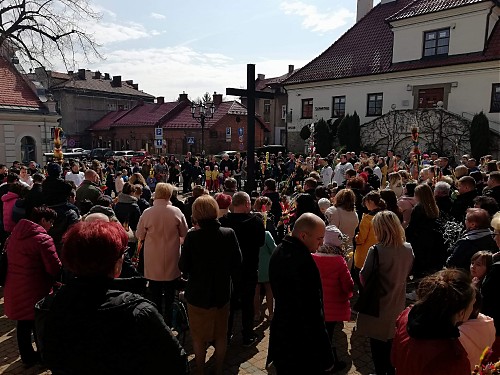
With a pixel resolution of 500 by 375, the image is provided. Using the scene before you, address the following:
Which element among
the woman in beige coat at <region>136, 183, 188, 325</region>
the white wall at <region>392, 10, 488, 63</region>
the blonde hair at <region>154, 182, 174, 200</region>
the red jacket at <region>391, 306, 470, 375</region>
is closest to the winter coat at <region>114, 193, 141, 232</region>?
the woman in beige coat at <region>136, 183, 188, 325</region>

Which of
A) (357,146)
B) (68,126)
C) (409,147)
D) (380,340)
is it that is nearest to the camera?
(380,340)

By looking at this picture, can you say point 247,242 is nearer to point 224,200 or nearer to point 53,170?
point 224,200

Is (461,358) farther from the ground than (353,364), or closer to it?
farther from the ground

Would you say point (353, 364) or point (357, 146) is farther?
point (357, 146)

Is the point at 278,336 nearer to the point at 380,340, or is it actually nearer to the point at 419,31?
the point at 380,340

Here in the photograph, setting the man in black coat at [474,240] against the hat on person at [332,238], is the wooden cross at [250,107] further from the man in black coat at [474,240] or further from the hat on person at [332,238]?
the man in black coat at [474,240]

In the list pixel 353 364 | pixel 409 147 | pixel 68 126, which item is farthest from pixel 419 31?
pixel 68 126

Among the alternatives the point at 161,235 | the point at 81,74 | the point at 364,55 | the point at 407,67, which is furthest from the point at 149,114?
the point at 161,235

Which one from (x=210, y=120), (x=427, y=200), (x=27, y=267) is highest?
(x=210, y=120)

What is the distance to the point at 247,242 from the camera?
4566 mm

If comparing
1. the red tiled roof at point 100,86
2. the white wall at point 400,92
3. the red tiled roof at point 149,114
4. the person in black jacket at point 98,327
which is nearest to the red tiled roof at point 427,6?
the white wall at point 400,92

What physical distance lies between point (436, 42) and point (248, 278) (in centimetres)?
2339

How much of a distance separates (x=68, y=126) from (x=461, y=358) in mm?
53909

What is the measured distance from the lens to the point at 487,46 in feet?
68.4
